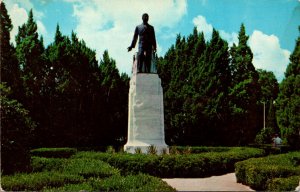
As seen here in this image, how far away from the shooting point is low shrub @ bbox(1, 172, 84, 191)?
1015cm

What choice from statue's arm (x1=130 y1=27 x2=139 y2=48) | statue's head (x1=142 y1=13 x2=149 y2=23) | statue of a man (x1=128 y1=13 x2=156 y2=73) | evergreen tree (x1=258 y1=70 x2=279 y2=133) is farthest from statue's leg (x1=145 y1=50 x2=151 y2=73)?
evergreen tree (x1=258 y1=70 x2=279 y2=133)

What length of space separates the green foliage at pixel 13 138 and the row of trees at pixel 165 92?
338 inches

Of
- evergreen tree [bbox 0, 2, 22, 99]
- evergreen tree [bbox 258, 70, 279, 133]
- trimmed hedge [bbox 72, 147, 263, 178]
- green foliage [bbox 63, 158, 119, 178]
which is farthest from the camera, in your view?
evergreen tree [bbox 258, 70, 279, 133]

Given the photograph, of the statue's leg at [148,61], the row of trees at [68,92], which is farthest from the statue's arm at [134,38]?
the row of trees at [68,92]

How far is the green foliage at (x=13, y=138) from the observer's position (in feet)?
42.8

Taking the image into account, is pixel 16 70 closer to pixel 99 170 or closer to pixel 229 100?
pixel 99 170

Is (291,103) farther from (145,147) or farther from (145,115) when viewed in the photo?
(145,147)

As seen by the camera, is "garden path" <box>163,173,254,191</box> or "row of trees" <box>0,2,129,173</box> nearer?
"garden path" <box>163,173,254,191</box>

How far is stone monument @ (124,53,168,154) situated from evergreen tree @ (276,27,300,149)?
12.3 m

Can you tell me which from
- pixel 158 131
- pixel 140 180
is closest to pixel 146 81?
pixel 158 131

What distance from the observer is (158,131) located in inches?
775

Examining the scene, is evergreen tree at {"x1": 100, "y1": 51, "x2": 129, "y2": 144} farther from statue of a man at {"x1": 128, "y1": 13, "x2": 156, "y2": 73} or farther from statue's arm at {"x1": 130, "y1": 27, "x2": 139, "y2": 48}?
statue of a man at {"x1": 128, "y1": 13, "x2": 156, "y2": 73}

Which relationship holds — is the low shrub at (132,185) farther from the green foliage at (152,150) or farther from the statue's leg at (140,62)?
the statue's leg at (140,62)

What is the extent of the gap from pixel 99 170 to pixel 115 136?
18006 mm
